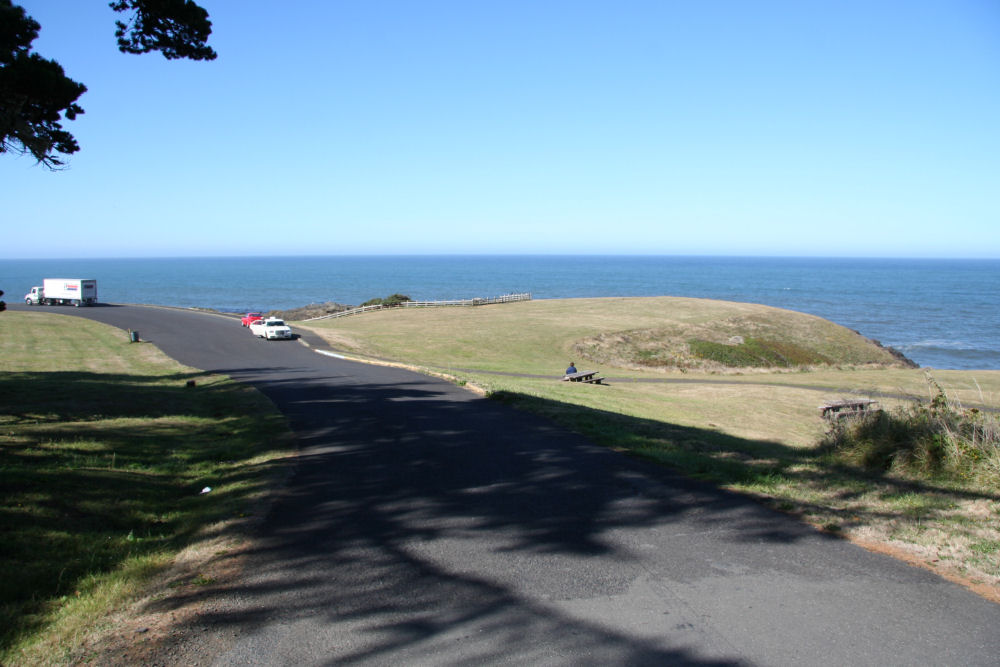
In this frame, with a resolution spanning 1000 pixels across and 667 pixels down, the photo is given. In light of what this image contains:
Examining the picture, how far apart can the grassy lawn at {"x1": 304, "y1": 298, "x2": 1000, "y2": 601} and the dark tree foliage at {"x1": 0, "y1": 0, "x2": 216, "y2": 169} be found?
33.6 ft

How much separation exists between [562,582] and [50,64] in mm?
12423

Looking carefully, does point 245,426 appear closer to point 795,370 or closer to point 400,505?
point 400,505

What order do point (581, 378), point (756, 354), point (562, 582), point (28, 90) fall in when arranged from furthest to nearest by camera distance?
point (756, 354) → point (581, 378) → point (28, 90) → point (562, 582)

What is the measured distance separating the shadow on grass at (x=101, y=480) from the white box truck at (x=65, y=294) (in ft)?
164

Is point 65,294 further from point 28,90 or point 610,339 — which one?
point 28,90

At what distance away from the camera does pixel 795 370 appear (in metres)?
42.1

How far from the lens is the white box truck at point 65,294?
59.2 m

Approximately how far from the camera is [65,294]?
59406 millimetres

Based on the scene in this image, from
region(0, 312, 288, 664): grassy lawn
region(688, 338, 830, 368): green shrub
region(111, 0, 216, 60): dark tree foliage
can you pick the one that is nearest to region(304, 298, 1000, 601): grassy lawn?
region(688, 338, 830, 368): green shrub

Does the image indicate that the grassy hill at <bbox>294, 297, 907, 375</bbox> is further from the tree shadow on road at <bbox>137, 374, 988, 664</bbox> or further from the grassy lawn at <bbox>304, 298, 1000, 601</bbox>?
the tree shadow on road at <bbox>137, 374, 988, 664</bbox>

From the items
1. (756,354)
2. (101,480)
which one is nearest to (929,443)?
(101,480)

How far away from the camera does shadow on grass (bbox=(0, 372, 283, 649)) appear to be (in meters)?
5.81

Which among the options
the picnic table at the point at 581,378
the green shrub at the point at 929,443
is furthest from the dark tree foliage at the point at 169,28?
the picnic table at the point at 581,378

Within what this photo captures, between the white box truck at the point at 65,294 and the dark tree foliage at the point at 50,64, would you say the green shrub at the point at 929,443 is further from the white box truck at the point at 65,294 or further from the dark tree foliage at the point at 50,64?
the white box truck at the point at 65,294
